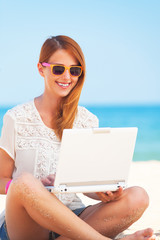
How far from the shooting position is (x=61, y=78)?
299 cm

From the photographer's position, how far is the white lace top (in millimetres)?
2865

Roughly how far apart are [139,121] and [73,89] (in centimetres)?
2854

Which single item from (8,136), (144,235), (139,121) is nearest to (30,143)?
(8,136)

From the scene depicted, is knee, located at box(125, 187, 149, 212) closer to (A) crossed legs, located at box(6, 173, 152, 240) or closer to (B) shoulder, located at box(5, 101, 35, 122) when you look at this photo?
(A) crossed legs, located at box(6, 173, 152, 240)

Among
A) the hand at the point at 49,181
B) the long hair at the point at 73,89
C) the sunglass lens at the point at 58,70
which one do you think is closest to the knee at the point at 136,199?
the hand at the point at 49,181

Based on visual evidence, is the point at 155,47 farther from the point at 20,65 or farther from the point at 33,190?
the point at 33,190

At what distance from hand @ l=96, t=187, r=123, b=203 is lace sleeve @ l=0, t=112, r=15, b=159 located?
60cm

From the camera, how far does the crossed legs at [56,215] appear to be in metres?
2.43

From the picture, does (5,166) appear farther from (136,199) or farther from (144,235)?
(144,235)

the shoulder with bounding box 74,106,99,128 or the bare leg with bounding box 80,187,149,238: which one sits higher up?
the shoulder with bounding box 74,106,99,128

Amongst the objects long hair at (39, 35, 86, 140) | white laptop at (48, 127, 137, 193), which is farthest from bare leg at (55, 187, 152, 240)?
long hair at (39, 35, 86, 140)

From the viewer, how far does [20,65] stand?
108 feet

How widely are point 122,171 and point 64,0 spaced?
113ft

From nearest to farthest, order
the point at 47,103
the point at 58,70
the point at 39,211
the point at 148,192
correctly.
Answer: the point at 39,211
the point at 58,70
the point at 47,103
the point at 148,192
